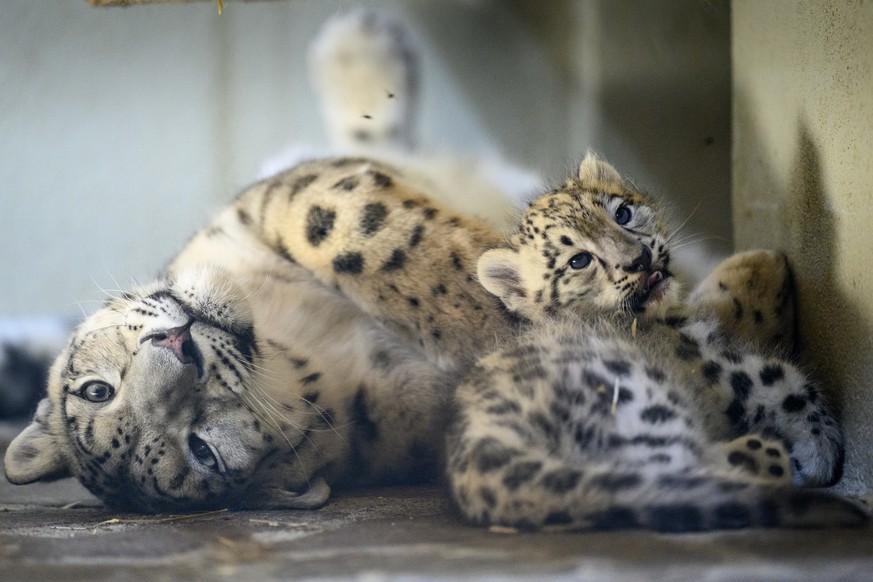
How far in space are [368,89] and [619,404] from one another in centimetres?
274

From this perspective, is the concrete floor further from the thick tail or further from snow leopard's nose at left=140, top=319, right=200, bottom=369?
snow leopard's nose at left=140, top=319, right=200, bottom=369

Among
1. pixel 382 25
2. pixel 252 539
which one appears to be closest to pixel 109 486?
pixel 252 539

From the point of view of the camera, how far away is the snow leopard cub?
218cm

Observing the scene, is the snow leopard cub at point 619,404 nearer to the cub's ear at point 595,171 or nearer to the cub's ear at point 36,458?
the cub's ear at point 595,171

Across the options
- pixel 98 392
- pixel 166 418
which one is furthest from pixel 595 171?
pixel 98 392

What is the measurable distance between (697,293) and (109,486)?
7.02ft

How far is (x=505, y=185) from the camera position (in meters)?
4.35

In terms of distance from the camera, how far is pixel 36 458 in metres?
3.18

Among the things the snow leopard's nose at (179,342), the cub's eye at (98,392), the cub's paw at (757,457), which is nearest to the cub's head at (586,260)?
the cub's paw at (757,457)

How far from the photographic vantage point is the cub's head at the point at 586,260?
3.10m

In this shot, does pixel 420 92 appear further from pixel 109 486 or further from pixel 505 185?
pixel 109 486

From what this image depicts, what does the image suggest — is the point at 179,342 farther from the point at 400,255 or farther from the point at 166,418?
the point at 400,255

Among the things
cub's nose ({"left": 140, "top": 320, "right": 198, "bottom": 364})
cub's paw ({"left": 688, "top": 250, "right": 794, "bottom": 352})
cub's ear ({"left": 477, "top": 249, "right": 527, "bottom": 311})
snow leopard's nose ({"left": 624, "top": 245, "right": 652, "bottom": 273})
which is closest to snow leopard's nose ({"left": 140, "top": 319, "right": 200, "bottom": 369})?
cub's nose ({"left": 140, "top": 320, "right": 198, "bottom": 364})

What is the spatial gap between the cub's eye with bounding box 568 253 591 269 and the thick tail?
961mm
